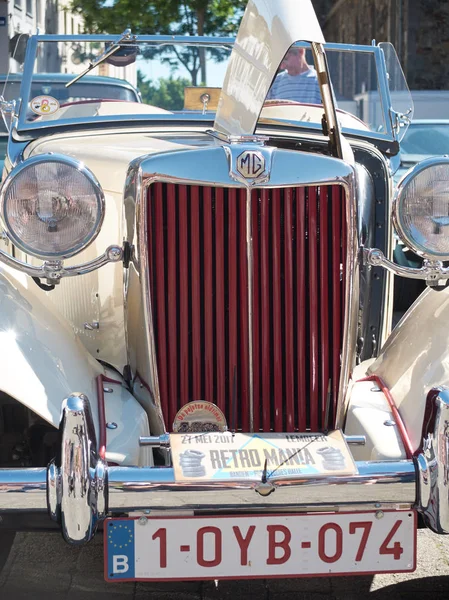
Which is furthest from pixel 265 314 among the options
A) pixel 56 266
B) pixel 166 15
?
pixel 166 15

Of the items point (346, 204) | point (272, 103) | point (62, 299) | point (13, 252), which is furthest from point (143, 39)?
point (346, 204)

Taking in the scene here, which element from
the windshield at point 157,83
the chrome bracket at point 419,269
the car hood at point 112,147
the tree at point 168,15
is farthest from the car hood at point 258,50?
the tree at point 168,15

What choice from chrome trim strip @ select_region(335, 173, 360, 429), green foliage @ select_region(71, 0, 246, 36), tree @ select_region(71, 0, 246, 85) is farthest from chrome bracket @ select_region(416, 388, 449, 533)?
green foliage @ select_region(71, 0, 246, 36)

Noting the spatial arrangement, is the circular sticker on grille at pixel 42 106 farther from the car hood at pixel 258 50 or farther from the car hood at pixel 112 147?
the car hood at pixel 258 50

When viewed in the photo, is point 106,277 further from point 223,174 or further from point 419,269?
point 419,269

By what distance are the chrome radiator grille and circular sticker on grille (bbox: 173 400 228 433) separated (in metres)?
0.04

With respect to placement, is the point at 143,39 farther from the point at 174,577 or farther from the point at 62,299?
the point at 174,577

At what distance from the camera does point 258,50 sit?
8.56 ft

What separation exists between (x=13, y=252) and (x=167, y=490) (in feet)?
5.99

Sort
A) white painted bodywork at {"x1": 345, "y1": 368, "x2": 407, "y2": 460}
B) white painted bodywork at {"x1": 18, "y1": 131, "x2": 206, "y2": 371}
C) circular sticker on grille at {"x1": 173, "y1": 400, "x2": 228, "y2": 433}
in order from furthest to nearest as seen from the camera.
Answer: white painted bodywork at {"x1": 18, "y1": 131, "x2": 206, "y2": 371}
circular sticker on grille at {"x1": 173, "y1": 400, "x2": 228, "y2": 433}
white painted bodywork at {"x1": 345, "y1": 368, "x2": 407, "y2": 460}

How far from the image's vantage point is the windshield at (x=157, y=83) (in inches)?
141

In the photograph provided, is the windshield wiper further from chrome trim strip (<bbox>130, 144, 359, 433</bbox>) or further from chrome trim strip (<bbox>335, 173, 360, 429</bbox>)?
chrome trim strip (<bbox>335, 173, 360, 429</bbox>)

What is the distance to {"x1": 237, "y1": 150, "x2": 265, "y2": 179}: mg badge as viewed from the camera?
93.0 inches

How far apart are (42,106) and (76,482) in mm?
1999
